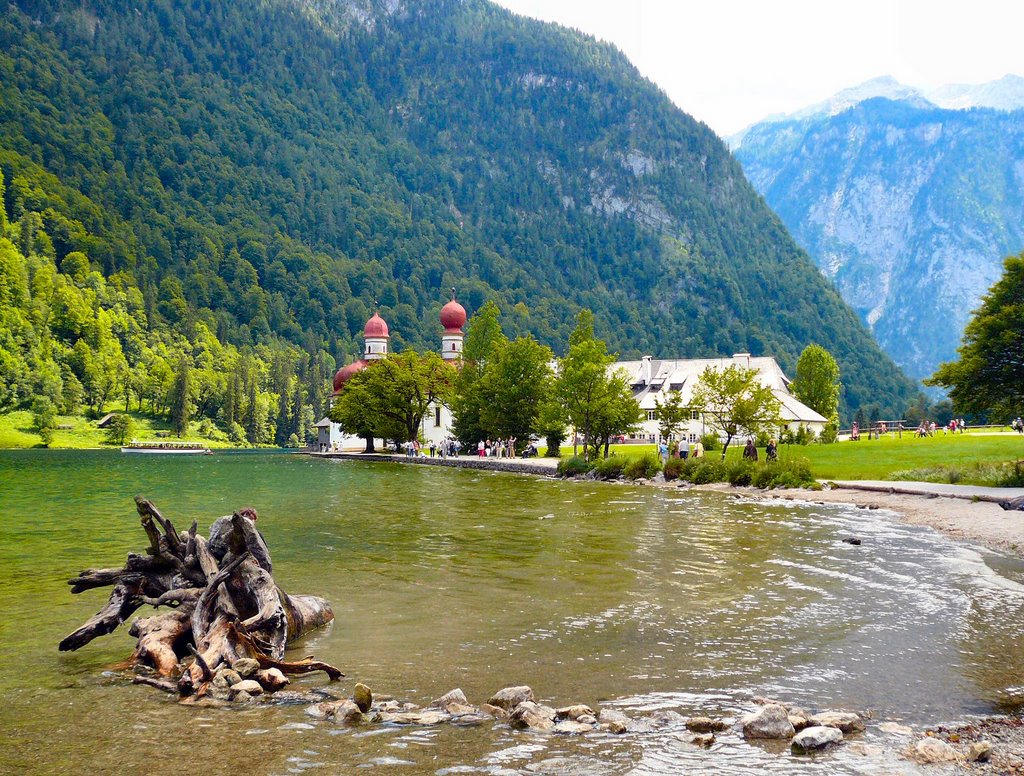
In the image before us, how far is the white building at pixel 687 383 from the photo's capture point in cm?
10588

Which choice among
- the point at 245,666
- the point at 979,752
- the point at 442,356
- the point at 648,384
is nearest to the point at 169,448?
the point at 442,356

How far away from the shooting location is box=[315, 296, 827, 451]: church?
347ft

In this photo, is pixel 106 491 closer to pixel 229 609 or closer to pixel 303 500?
pixel 303 500

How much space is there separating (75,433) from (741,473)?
145 meters

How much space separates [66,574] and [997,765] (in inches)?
A: 773

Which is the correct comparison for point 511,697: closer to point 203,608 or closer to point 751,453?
point 203,608

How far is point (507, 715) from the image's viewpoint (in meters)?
11.2

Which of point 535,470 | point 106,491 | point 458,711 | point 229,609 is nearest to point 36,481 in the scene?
point 106,491

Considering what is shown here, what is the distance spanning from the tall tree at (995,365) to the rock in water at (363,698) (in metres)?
35.3

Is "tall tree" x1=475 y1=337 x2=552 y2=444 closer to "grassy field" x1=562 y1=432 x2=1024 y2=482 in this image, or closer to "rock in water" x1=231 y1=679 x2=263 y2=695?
"grassy field" x1=562 y1=432 x2=1024 y2=482

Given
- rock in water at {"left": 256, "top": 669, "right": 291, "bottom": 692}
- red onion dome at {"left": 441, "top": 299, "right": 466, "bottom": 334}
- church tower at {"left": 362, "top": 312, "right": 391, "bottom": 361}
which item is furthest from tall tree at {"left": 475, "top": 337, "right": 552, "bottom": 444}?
rock in water at {"left": 256, "top": 669, "right": 291, "bottom": 692}

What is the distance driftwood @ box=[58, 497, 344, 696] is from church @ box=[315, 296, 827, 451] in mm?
79644

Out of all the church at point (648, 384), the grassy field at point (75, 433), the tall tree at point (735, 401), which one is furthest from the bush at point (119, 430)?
the tall tree at point (735, 401)

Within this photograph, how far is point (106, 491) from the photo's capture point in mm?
52344
